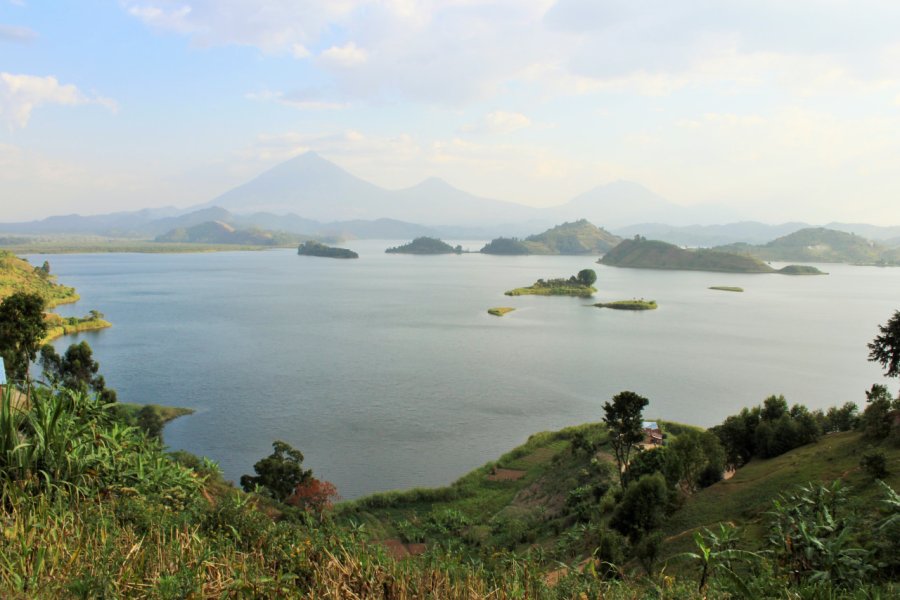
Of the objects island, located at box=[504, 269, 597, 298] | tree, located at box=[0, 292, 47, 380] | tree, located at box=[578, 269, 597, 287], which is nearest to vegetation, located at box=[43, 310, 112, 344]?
tree, located at box=[0, 292, 47, 380]

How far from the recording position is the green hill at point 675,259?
110188 mm

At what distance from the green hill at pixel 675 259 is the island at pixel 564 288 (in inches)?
1896

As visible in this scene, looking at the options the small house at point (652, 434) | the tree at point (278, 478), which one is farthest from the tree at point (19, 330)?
the small house at point (652, 434)

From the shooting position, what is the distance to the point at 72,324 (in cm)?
4456

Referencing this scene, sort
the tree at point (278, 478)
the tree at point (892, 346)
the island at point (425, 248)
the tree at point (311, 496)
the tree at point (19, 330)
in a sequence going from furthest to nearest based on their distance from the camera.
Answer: the island at point (425, 248), the tree at point (19, 330), the tree at point (892, 346), the tree at point (278, 478), the tree at point (311, 496)

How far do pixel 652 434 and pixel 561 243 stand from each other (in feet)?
505

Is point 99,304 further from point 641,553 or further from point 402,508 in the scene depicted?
point 641,553

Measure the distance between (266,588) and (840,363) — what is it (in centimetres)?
4330

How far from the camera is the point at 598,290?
258 ft

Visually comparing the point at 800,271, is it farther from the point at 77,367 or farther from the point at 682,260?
the point at 77,367

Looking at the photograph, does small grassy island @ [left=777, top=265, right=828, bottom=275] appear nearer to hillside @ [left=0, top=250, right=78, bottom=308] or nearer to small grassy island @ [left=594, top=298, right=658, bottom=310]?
small grassy island @ [left=594, top=298, right=658, bottom=310]

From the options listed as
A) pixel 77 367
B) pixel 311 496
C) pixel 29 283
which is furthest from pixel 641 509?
pixel 29 283

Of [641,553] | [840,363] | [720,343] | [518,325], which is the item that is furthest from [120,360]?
[840,363]

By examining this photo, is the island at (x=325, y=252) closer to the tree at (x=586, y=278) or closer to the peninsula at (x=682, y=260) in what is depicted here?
the peninsula at (x=682, y=260)
